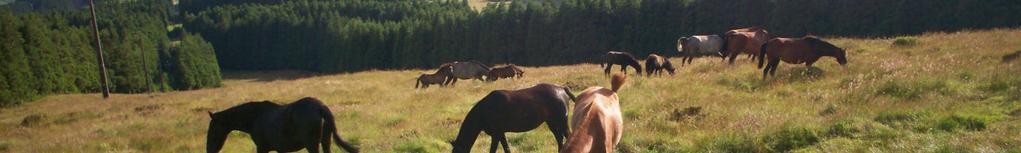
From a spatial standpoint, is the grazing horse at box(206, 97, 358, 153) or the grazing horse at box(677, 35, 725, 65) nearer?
the grazing horse at box(206, 97, 358, 153)

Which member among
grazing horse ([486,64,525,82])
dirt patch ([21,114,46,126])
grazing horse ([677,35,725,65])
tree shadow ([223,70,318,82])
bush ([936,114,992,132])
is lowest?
tree shadow ([223,70,318,82])

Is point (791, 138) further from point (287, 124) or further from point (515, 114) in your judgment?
point (287, 124)

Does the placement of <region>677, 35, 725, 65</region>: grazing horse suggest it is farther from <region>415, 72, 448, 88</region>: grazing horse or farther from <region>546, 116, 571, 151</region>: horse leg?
<region>546, 116, 571, 151</region>: horse leg

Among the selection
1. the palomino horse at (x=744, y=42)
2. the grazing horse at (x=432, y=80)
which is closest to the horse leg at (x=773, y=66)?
the palomino horse at (x=744, y=42)

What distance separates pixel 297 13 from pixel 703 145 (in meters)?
145

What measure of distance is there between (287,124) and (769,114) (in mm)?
7662

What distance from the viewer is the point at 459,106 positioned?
17797mm

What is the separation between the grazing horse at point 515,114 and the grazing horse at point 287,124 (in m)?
1.71

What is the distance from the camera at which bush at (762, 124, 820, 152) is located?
899 centimetres

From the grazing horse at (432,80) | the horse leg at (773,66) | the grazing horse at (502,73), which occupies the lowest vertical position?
the grazing horse at (432,80)

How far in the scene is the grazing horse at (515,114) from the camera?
868 cm

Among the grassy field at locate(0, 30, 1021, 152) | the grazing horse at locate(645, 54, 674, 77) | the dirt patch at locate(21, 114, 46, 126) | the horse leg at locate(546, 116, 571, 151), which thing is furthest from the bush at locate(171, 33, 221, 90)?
the horse leg at locate(546, 116, 571, 151)

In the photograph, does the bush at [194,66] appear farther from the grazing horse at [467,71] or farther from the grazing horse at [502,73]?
the grazing horse at [502,73]

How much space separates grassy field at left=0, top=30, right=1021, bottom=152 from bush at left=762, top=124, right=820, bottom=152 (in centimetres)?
2
